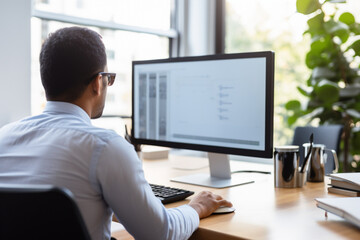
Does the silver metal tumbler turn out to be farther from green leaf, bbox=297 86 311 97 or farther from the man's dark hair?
green leaf, bbox=297 86 311 97

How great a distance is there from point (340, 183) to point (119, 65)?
1.84 m

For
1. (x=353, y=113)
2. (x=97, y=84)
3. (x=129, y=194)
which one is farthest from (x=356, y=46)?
(x=129, y=194)

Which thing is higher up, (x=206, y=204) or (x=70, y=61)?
(x=70, y=61)

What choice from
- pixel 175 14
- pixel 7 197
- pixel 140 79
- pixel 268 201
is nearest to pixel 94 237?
pixel 7 197

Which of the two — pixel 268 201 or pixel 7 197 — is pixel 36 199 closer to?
pixel 7 197

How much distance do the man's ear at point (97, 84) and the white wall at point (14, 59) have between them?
1.20 m

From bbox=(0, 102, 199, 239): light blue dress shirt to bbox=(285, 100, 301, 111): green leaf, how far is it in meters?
2.11

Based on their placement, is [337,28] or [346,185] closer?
[346,185]

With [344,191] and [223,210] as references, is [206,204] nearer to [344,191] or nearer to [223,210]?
[223,210]

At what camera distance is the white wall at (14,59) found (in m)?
2.14

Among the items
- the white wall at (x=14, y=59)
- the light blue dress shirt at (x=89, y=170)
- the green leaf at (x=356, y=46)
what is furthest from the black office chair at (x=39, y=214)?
the green leaf at (x=356, y=46)

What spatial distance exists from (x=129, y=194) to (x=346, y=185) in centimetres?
85

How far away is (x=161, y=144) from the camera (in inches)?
73.6

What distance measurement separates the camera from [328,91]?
2.81m
